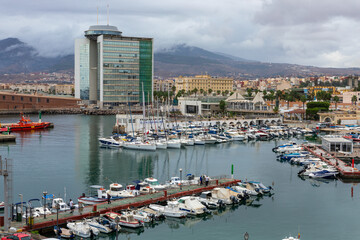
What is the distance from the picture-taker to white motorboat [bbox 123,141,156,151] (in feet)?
140

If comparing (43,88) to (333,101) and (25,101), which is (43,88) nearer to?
(25,101)

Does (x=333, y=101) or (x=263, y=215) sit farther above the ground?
(x=333, y=101)

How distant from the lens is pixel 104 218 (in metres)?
20.7

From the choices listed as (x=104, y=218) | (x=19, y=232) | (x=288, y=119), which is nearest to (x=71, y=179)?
(x=104, y=218)

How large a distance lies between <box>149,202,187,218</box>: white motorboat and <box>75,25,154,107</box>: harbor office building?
236 ft

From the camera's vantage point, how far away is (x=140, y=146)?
42.8m

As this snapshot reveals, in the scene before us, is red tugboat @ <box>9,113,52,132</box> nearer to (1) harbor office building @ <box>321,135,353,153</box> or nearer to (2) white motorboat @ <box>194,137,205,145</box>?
(2) white motorboat @ <box>194,137,205,145</box>

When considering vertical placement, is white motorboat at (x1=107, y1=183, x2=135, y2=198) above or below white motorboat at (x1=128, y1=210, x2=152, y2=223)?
above

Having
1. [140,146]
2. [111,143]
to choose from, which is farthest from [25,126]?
[140,146]

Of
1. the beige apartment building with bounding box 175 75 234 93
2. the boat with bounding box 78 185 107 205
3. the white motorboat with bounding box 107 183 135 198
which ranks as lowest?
the boat with bounding box 78 185 107 205

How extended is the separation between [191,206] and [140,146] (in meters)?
20.4

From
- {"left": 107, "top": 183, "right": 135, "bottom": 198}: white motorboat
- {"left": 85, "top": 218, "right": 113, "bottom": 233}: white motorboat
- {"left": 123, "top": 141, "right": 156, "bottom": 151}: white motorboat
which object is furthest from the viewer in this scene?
{"left": 123, "top": 141, "right": 156, "bottom": 151}: white motorboat

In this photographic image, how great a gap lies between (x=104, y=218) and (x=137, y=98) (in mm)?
81151

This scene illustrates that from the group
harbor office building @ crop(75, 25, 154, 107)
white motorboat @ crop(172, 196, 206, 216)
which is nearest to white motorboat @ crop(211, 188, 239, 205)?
white motorboat @ crop(172, 196, 206, 216)
